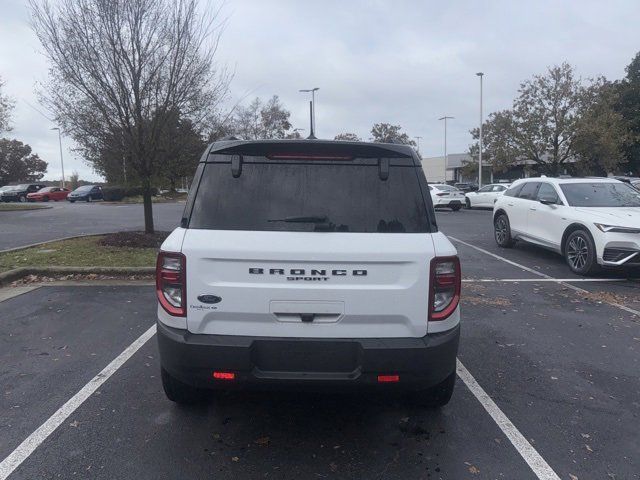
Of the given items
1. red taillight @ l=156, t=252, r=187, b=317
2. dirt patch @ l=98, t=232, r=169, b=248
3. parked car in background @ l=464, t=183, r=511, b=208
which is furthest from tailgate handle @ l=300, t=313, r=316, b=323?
parked car in background @ l=464, t=183, r=511, b=208

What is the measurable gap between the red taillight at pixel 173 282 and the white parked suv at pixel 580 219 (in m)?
7.70

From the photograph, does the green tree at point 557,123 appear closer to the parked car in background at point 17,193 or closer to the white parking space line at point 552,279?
the white parking space line at point 552,279

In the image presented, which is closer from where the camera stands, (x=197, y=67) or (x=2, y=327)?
(x=2, y=327)

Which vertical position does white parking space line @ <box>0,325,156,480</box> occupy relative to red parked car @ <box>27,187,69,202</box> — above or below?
below

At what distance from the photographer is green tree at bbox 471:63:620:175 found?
3262cm

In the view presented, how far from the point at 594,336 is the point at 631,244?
341 cm

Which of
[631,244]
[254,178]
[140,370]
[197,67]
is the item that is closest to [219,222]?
[254,178]

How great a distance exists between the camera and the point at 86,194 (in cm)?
4309

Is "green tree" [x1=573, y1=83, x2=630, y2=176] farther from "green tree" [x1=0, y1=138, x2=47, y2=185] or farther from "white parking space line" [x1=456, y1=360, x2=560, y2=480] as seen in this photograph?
"green tree" [x1=0, y1=138, x2=47, y2=185]

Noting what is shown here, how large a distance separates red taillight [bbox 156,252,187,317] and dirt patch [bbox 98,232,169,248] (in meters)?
8.17

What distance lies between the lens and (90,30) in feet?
32.9

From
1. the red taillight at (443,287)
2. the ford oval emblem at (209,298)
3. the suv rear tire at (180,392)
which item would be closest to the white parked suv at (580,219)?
the red taillight at (443,287)

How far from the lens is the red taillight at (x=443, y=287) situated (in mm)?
3125

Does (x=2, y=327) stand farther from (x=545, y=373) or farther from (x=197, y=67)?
(x=197, y=67)
